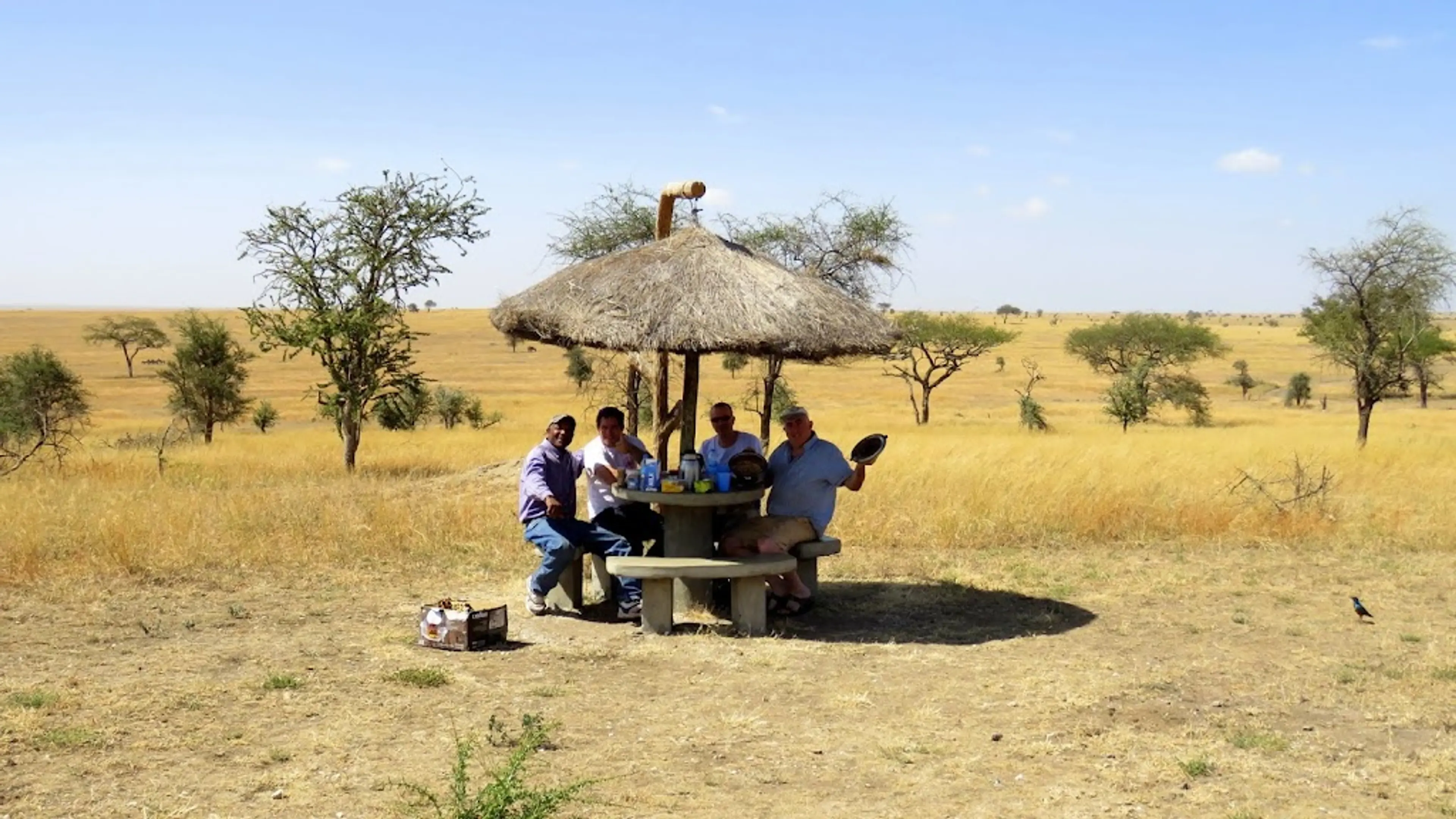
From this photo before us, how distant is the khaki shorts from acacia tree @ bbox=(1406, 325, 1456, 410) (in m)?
29.7

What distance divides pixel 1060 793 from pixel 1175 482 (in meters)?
8.90

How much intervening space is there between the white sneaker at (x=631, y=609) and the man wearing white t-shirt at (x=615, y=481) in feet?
1.48

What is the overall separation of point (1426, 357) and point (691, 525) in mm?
40737

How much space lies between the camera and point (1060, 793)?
14.9ft

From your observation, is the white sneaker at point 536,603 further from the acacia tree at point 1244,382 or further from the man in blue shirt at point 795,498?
the acacia tree at point 1244,382

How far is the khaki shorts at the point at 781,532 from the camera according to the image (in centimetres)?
764

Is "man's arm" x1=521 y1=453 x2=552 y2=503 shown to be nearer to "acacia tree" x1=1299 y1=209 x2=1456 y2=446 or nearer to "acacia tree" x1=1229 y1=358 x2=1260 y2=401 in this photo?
"acacia tree" x1=1299 y1=209 x2=1456 y2=446

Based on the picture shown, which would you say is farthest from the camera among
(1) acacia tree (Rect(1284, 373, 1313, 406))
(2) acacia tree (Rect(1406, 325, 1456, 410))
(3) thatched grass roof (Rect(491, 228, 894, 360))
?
(1) acacia tree (Rect(1284, 373, 1313, 406))

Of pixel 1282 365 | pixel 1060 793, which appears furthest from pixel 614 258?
pixel 1282 365

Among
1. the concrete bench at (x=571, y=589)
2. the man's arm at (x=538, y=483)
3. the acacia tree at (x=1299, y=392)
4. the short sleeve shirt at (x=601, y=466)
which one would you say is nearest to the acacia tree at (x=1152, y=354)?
the acacia tree at (x=1299, y=392)

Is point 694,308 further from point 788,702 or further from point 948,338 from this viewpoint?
point 948,338

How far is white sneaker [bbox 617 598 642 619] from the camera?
7.70 m

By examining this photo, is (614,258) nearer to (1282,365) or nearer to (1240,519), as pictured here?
(1240,519)

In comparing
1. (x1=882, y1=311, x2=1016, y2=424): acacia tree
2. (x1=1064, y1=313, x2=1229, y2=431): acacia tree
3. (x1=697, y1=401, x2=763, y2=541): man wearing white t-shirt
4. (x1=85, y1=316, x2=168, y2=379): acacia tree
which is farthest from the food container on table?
(x1=85, y1=316, x2=168, y2=379): acacia tree
